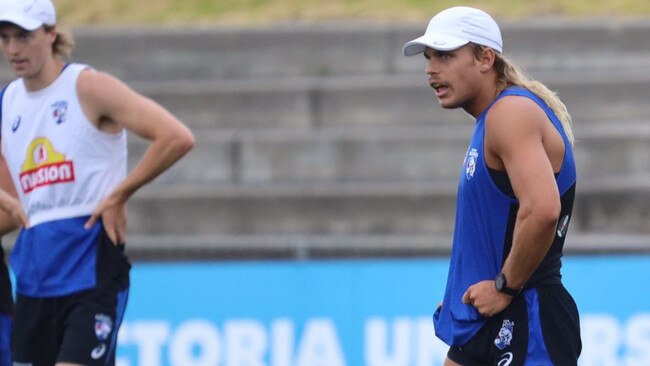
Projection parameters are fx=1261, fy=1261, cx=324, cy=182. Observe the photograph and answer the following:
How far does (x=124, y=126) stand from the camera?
206 inches

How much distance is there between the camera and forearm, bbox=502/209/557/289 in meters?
4.03

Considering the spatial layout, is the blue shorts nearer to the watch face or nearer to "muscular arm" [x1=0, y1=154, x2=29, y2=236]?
the watch face

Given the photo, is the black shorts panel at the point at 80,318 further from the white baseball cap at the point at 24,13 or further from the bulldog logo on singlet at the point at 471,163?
the bulldog logo on singlet at the point at 471,163

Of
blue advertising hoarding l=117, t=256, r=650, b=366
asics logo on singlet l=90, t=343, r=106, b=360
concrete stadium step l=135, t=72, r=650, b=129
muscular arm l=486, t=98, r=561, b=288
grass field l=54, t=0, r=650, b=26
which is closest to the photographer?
muscular arm l=486, t=98, r=561, b=288

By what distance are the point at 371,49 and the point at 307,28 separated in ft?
2.08

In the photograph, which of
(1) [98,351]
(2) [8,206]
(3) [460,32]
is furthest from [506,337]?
(2) [8,206]

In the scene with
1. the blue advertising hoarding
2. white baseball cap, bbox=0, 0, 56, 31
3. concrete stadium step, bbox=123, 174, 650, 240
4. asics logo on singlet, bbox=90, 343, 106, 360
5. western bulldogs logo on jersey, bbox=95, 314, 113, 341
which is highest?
white baseball cap, bbox=0, 0, 56, 31

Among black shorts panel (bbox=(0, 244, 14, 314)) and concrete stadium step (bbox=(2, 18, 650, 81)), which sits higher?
concrete stadium step (bbox=(2, 18, 650, 81))

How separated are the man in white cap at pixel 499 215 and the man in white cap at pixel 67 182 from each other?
1454 millimetres

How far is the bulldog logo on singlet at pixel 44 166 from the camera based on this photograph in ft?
17.1

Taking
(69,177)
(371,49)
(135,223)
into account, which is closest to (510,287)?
(69,177)

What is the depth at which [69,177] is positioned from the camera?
522 centimetres

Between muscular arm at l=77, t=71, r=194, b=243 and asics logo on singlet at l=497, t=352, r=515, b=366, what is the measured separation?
1.75 m

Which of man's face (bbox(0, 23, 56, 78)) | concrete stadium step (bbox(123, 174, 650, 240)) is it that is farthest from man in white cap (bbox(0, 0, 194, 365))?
concrete stadium step (bbox(123, 174, 650, 240))
